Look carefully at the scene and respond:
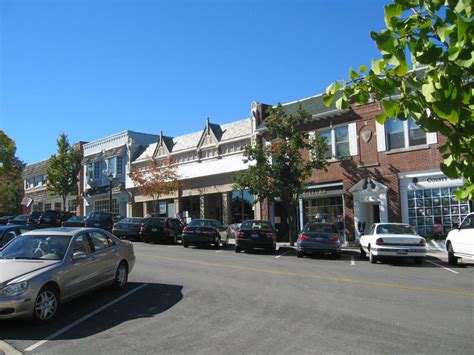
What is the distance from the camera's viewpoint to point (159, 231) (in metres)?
23.7

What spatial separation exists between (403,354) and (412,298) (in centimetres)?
389

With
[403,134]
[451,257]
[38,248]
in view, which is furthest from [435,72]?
[403,134]

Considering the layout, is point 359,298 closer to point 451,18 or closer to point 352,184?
point 451,18

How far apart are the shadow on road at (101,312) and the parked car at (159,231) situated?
13076 mm

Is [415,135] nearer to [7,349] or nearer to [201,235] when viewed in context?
[201,235]

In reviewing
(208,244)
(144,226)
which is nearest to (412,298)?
(208,244)

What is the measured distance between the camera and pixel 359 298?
9125mm

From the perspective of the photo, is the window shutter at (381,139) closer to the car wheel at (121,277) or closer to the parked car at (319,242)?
the parked car at (319,242)

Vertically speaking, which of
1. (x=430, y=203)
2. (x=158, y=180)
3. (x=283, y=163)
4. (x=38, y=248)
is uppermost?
(x=158, y=180)

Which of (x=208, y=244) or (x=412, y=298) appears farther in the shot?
(x=208, y=244)

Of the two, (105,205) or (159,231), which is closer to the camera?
(159,231)

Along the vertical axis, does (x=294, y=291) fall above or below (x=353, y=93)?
below

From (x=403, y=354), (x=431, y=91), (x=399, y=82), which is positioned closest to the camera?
(x=431, y=91)

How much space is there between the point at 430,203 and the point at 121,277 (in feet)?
53.8
